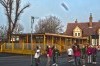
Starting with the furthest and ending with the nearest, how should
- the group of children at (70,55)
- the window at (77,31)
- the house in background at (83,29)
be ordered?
the window at (77,31), the house in background at (83,29), the group of children at (70,55)

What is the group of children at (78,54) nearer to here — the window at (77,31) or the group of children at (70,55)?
the group of children at (70,55)

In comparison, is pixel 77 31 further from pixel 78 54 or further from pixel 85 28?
pixel 78 54

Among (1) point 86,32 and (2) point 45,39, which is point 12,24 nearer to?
(2) point 45,39

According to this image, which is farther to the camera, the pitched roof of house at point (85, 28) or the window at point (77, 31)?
the window at point (77, 31)

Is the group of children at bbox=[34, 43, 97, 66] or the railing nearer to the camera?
the group of children at bbox=[34, 43, 97, 66]

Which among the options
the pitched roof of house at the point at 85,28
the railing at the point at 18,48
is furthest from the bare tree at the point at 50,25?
the railing at the point at 18,48

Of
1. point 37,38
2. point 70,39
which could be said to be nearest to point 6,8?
point 37,38

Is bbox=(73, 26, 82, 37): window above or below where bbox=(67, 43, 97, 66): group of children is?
above

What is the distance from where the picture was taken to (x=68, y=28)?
10219 centimetres

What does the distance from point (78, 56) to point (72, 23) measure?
7768 centimetres

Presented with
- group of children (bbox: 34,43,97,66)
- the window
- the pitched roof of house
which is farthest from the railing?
the window

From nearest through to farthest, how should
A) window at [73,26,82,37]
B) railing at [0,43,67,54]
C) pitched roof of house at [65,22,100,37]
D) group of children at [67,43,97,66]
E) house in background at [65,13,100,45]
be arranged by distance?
group of children at [67,43,97,66] < railing at [0,43,67,54] < pitched roof of house at [65,22,100,37] < house in background at [65,13,100,45] < window at [73,26,82,37]

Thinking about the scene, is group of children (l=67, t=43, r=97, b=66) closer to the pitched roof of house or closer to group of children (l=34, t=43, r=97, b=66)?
group of children (l=34, t=43, r=97, b=66)

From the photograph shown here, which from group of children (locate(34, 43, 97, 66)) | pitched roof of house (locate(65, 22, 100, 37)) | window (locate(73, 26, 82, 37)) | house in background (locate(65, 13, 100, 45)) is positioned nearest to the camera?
group of children (locate(34, 43, 97, 66))
